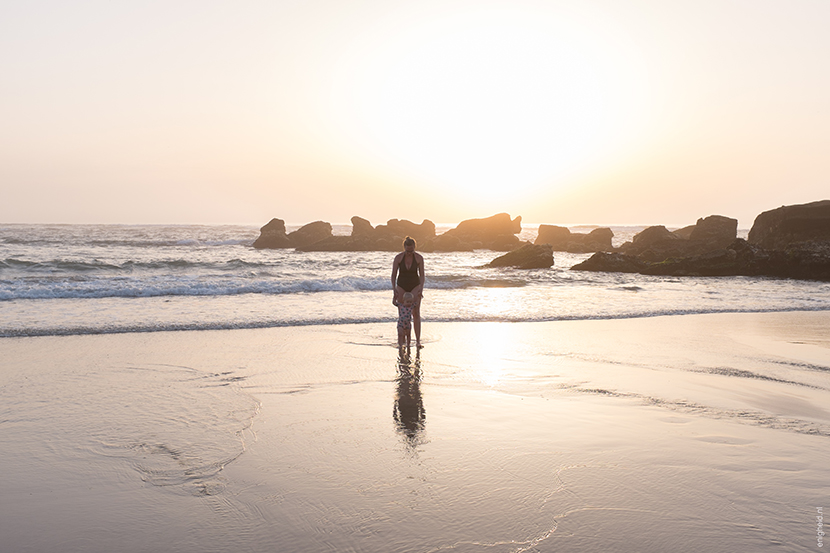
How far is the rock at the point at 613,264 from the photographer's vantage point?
29484 millimetres

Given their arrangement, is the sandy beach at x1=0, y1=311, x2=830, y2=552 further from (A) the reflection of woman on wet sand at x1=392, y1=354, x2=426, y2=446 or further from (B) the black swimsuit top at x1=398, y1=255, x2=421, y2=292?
(B) the black swimsuit top at x1=398, y1=255, x2=421, y2=292

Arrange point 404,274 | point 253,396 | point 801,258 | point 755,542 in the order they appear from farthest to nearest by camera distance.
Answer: point 801,258
point 404,274
point 253,396
point 755,542

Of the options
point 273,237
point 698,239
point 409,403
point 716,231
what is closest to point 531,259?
point 698,239

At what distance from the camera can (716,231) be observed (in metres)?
41.6

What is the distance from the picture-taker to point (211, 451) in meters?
4.33

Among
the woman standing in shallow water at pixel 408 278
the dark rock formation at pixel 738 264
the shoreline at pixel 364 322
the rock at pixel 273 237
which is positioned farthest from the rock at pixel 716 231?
the rock at pixel 273 237

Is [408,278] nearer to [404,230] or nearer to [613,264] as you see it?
[613,264]

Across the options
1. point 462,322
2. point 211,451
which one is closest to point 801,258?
point 462,322

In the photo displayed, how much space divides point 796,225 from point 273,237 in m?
47.8

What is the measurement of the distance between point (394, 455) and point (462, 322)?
8.17m

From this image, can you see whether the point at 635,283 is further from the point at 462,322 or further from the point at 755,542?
the point at 755,542

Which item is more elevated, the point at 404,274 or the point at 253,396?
the point at 404,274

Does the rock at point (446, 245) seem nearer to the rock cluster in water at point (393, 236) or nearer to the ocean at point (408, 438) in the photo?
the rock cluster in water at point (393, 236)

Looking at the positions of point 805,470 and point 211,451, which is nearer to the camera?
point 805,470
